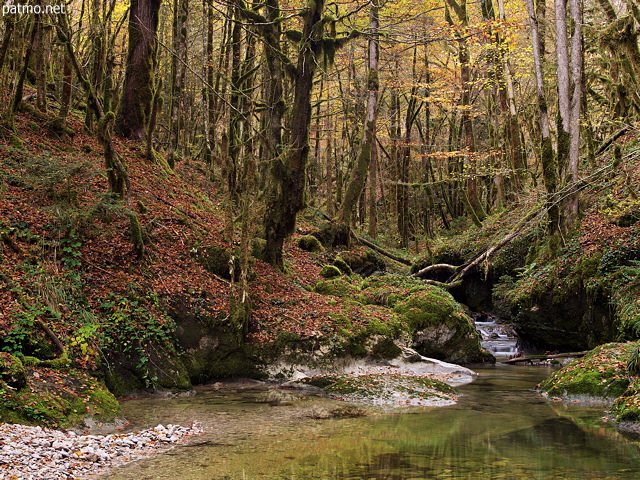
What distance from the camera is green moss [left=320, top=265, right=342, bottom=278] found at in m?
15.3

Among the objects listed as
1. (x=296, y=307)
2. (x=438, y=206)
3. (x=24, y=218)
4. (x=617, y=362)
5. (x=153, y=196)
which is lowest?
(x=617, y=362)

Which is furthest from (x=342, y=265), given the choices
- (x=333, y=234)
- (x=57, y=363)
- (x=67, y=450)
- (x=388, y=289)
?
(x=67, y=450)

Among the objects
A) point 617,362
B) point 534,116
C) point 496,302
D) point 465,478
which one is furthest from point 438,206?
point 465,478

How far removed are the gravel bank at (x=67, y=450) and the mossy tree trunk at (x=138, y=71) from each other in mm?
11063

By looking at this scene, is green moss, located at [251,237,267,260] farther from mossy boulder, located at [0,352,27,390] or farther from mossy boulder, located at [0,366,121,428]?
mossy boulder, located at [0,352,27,390]

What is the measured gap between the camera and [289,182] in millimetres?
12133

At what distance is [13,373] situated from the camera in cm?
564

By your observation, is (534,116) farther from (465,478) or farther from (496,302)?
(465,478)

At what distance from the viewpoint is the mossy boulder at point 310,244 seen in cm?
1753

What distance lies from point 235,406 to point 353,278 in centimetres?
927

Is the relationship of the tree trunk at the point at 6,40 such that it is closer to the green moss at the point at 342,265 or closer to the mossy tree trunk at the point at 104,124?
the mossy tree trunk at the point at 104,124

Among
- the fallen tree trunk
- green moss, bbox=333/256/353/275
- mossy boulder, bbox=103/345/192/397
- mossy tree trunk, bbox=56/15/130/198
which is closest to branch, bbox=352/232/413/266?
the fallen tree trunk

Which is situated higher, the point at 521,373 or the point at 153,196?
the point at 153,196

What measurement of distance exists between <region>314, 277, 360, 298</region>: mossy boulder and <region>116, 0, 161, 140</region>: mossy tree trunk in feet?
23.5
